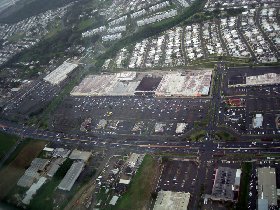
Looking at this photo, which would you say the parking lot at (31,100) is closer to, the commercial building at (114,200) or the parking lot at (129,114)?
the parking lot at (129,114)

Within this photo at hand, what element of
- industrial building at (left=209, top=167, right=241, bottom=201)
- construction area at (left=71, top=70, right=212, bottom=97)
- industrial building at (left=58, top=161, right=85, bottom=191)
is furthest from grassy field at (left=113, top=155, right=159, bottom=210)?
construction area at (left=71, top=70, right=212, bottom=97)

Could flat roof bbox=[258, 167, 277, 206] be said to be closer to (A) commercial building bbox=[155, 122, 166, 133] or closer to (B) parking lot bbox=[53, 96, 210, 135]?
(B) parking lot bbox=[53, 96, 210, 135]

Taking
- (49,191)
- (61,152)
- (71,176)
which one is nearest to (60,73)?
(61,152)

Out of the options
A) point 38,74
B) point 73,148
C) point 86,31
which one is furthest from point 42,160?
point 86,31

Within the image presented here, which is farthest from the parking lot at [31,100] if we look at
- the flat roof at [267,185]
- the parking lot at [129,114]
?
the flat roof at [267,185]

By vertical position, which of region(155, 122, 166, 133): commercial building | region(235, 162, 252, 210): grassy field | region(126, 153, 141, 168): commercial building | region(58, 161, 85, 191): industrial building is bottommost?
region(235, 162, 252, 210): grassy field

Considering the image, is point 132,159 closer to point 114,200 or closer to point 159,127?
point 114,200
